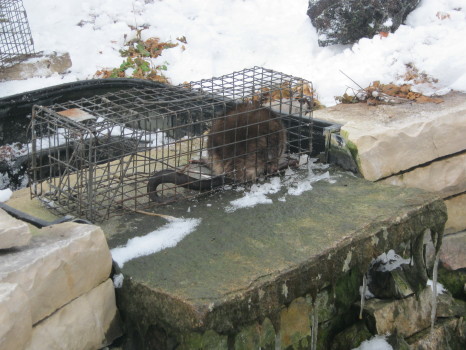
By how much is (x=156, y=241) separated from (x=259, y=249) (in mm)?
610

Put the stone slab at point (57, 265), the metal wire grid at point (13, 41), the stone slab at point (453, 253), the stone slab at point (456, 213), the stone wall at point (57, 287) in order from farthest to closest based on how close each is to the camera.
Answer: the metal wire grid at point (13, 41), the stone slab at point (456, 213), the stone slab at point (453, 253), the stone slab at point (57, 265), the stone wall at point (57, 287)

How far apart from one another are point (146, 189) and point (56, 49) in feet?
17.2

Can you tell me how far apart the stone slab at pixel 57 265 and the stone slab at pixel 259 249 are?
23cm

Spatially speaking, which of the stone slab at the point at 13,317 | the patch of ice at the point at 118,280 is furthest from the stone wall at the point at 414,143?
the stone slab at the point at 13,317

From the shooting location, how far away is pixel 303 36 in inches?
322

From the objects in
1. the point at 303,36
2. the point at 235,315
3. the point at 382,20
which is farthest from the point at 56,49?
the point at 235,315

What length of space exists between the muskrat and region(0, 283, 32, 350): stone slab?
5.98ft

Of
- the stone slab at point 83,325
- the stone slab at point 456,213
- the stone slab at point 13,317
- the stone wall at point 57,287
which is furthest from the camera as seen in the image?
the stone slab at point 456,213

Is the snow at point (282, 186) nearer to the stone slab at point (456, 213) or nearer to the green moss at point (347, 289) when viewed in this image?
the green moss at point (347, 289)

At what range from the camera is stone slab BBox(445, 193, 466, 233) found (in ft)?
17.2

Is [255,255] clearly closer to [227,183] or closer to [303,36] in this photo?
[227,183]

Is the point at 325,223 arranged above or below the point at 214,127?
below

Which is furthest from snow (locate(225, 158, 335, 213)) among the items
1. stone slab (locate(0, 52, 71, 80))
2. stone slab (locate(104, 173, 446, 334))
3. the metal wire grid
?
the metal wire grid

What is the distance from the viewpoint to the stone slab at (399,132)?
4.56 meters
